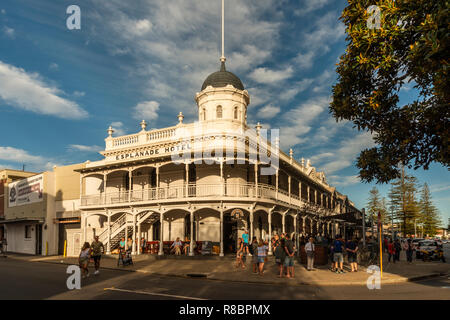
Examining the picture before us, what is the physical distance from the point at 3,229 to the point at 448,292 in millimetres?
44924

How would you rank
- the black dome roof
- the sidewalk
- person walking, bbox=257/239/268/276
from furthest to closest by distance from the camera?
the black dome roof < person walking, bbox=257/239/268/276 < the sidewalk

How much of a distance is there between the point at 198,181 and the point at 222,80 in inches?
327

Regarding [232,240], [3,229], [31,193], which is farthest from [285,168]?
[3,229]

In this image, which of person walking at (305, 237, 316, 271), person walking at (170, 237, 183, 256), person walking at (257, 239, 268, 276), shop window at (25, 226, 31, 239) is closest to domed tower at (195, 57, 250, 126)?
person walking at (170, 237, 183, 256)

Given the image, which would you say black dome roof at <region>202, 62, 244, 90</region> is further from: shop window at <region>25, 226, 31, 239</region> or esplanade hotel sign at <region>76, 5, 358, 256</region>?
shop window at <region>25, 226, 31, 239</region>

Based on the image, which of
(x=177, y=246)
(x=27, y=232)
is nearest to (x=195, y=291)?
(x=177, y=246)

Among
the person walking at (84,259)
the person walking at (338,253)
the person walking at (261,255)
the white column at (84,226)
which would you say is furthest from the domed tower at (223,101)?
the person walking at (84,259)

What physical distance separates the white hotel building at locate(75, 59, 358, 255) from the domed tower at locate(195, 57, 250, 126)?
0.08 meters

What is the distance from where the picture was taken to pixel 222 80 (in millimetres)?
28750

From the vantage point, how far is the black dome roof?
28.7 m

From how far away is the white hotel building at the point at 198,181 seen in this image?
23.8 m

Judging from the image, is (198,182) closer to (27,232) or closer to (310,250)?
(310,250)
